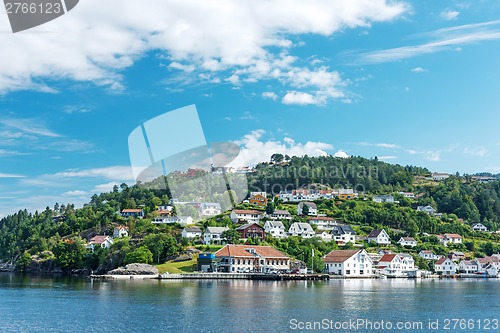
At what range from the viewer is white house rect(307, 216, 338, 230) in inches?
4109

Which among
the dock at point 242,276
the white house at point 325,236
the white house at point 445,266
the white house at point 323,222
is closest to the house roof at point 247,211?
the white house at point 323,222

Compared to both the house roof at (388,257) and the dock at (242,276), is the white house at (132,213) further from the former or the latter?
the house roof at (388,257)

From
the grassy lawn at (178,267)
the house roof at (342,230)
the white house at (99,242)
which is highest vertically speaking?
the house roof at (342,230)

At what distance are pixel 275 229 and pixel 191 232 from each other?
15276 millimetres

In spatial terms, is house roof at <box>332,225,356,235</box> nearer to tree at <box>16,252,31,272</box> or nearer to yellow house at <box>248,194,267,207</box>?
yellow house at <box>248,194,267,207</box>

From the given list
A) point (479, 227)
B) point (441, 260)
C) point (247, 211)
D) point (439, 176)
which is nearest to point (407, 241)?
point (441, 260)

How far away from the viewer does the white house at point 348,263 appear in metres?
76.3

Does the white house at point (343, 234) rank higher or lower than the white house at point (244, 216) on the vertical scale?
lower

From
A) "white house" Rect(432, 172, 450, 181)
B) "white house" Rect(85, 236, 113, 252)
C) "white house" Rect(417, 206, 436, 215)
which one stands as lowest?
"white house" Rect(85, 236, 113, 252)

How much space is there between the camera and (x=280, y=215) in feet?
347

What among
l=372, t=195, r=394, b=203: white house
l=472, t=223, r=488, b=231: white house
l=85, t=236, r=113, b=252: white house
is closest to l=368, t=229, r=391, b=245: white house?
l=372, t=195, r=394, b=203: white house

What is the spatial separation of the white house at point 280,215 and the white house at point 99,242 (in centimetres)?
3006

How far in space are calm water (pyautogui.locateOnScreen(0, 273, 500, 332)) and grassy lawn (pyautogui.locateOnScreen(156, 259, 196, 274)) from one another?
19.8 m

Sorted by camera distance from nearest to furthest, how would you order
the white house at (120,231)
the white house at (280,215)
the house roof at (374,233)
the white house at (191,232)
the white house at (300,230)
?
1. the white house at (191,232)
2. the white house at (300,230)
3. the house roof at (374,233)
4. the white house at (120,231)
5. the white house at (280,215)
